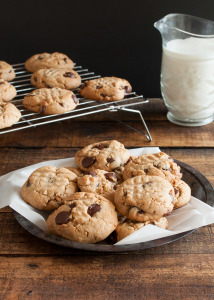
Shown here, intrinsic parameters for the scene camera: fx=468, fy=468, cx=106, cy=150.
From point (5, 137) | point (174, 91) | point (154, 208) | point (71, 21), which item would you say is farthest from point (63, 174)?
point (71, 21)

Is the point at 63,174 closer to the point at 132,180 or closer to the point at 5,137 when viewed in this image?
the point at 132,180

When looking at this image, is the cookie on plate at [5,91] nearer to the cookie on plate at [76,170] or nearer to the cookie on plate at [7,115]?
the cookie on plate at [7,115]

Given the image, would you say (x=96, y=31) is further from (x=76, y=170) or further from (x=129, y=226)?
(x=129, y=226)

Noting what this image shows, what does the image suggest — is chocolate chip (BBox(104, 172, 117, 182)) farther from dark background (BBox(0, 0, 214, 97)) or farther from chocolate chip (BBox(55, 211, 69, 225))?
dark background (BBox(0, 0, 214, 97))

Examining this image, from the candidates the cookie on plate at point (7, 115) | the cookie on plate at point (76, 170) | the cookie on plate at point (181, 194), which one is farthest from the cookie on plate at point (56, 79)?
the cookie on plate at point (181, 194)

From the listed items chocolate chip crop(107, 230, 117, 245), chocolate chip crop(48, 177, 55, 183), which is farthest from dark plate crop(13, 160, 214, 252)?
chocolate chip crop(48, 177, 55, 183)

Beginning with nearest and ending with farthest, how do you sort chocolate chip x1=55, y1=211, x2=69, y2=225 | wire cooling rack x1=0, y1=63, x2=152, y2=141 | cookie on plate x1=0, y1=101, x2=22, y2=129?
chocolate chip x1=55, y1=211, x2=69, y2=225 < cookie on plate x1=0, y1=101, x2=22, y2=129 < wire cooling rack x1=0, y1=63, x2=152, y2=141

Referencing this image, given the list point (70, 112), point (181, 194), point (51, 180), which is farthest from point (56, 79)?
point (181, 194)
